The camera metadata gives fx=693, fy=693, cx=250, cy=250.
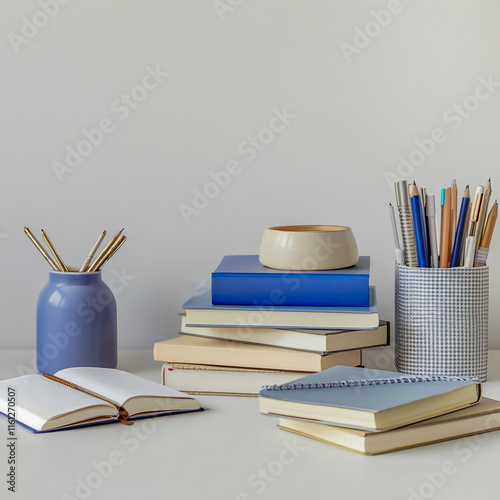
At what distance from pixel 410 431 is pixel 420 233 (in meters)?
0.33

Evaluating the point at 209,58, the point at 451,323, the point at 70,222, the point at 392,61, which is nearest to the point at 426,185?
the point at 392,61

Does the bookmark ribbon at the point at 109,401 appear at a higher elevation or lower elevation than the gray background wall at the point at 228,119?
lower

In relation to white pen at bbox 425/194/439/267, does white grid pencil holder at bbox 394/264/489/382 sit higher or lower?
lower

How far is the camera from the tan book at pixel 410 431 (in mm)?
683
